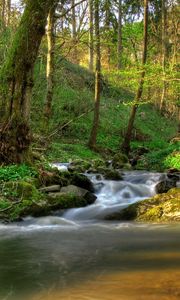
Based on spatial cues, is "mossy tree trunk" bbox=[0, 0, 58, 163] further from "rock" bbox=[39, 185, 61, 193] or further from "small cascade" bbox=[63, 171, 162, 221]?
"small cascade" bbox=[63, 171, 162, 221]

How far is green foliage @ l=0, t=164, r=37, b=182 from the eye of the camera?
10637mm

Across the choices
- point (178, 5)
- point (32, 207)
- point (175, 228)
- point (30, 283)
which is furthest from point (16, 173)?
point (178, 5)

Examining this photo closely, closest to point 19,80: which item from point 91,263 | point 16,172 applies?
point 16,172

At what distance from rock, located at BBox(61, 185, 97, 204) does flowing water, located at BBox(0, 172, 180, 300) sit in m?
0.24

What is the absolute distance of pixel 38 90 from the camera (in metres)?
17.7

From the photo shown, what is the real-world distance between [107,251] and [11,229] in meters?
2.44

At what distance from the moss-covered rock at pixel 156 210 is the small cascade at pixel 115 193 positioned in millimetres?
558

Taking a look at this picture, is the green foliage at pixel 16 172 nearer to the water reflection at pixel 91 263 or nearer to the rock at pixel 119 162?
the water reflection at pixel 91 263

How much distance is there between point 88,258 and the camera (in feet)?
22.3

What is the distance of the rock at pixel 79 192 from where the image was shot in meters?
10.8

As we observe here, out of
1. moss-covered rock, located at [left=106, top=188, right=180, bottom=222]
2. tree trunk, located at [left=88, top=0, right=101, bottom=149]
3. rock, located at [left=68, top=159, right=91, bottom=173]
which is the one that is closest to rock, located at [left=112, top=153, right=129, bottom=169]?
rock, located at [left=68, top=159, right=91, bottom=173]

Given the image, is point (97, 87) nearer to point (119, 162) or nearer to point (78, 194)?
point (119, 162)

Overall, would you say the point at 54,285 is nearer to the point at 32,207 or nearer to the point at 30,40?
the point at 32,207

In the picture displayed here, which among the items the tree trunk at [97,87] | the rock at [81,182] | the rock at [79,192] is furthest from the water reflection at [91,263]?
the tree trunk at [97,87]
